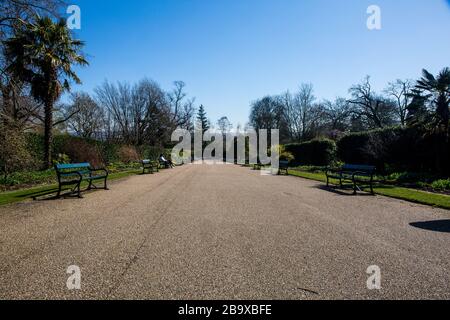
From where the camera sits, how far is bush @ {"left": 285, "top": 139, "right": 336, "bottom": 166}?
23766mm

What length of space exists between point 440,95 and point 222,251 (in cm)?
1674

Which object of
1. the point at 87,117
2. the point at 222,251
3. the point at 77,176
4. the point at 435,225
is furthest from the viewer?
the point at 87,117

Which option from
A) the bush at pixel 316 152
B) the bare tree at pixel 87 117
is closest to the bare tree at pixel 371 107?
the bush at pixel 316 152

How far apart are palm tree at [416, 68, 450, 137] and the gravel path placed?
9.90 m

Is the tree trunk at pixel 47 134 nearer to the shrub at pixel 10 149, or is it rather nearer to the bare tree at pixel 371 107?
the shrub at pixel 10 149

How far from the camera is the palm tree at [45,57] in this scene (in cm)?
1327

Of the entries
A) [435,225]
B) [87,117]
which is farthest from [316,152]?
[87,117]

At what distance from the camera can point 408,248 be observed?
4137mm

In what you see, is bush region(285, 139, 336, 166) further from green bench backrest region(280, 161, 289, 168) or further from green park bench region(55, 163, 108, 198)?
green park bench region(55, 163, 108, 198)

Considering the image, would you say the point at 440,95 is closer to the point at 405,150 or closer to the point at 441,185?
the point at 405,150

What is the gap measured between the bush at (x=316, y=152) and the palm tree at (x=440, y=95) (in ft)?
29.8

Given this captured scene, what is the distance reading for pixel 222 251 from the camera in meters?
3.94
